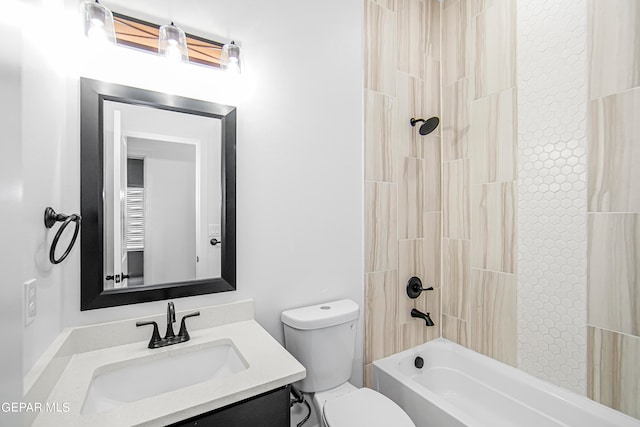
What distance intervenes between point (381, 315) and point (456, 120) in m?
1.33

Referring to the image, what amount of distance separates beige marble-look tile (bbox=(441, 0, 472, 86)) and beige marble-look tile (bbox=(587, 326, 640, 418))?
157 centimetres

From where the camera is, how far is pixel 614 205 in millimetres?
1286

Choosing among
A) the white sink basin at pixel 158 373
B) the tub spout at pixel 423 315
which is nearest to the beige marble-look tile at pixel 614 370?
the tub spout at pixel 423 315

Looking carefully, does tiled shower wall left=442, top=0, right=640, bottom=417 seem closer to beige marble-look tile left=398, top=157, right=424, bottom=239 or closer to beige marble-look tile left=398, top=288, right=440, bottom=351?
beige marble-look tile left=398, top=288, right=440, bottom=351

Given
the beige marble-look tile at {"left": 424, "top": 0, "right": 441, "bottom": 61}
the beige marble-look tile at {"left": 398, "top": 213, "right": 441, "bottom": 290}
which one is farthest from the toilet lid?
the beige marble-look tile at {"left": 424, "top": 0, "right": 441, "bottom": 61}

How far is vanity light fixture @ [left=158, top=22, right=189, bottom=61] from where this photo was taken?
3.80 feet

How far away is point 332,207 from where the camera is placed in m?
1.63

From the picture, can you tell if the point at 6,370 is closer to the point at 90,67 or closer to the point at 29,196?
the point at 29,196

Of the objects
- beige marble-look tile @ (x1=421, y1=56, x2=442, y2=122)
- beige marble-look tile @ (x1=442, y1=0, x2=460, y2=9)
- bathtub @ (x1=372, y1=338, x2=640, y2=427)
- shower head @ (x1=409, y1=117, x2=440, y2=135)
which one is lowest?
bathtub @ (x1=372, y1=338, x2=640, y2=427)

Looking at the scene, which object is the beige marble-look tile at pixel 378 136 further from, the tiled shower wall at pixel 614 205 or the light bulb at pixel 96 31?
the light bulb at pixel 96 31

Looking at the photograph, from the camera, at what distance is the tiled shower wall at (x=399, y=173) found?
1.76 metres

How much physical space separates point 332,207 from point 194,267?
2.47 feet

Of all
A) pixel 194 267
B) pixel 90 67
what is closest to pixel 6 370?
pixel 194 267

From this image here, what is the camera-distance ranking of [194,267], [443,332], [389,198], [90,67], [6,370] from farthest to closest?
[443,332], [389,198], [194,267], [90,67], [6,370]
